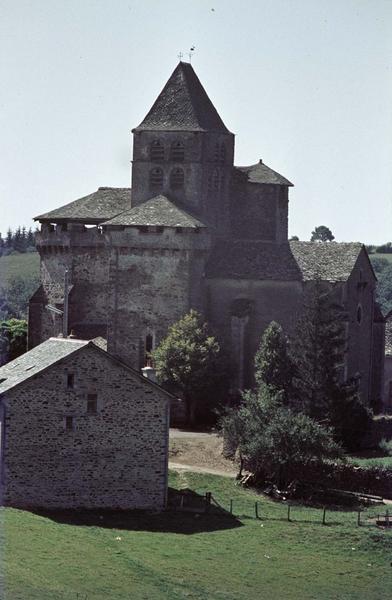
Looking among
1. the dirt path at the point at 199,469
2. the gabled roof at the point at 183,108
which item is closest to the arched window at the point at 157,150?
the gabled roof at the point at 183,108

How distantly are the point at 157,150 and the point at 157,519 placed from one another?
91.4 ft

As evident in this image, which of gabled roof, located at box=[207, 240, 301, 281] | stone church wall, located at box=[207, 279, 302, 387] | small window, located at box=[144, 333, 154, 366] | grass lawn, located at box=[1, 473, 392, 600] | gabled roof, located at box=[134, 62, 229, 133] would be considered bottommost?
grass lawn, located at box=[1, 473, 392, 600]

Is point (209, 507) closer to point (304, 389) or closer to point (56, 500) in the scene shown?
point (56, 500)

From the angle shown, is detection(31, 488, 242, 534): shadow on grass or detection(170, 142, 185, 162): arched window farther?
detection(170, 142, 185, 162): arched window

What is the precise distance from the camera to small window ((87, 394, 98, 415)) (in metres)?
43.0

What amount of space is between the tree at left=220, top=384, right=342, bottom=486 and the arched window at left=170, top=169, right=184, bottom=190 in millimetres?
19001

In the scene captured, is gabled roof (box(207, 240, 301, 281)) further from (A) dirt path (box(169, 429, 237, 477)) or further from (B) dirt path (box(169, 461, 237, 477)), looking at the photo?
(B) dirt path (box(169, 461, 237, 477))

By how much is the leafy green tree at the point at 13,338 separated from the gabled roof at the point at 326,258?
52.4 feet

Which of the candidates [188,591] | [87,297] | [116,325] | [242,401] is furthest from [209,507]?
[87,297]

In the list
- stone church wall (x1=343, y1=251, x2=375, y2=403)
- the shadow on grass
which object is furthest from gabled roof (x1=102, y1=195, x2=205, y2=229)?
the shadow on grass

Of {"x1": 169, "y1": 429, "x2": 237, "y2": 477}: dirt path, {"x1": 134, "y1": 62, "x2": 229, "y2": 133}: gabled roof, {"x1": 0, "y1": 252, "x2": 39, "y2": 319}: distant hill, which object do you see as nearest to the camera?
{"x1": 169, "y1": 429, "x2": 237, "y2": 477}: dirt path

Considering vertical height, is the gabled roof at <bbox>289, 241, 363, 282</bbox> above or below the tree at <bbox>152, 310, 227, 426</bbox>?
above

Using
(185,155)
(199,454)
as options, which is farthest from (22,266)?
(199,454)

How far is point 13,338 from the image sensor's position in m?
76.2
